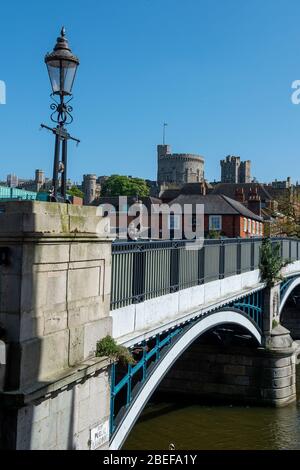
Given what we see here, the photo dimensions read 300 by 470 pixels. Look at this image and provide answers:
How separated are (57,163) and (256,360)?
1745 cm

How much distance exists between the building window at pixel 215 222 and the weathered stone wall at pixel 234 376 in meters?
22.9

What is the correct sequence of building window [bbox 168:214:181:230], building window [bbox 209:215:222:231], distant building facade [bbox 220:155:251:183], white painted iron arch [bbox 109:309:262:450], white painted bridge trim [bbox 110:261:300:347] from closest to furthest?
1. white painted iron arch [bbox 109:309:262:450]
2. white painted bridge trim [bbox 110:261:300:347]
3. building window [bbox 209:215:222:231]
4. building window [bbox 168:214:181:230]
5. distant building facade [bbox 220:155:251:183]

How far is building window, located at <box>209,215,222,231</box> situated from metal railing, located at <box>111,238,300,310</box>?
25378 millimetres

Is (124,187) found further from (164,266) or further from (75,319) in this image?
(75,319)

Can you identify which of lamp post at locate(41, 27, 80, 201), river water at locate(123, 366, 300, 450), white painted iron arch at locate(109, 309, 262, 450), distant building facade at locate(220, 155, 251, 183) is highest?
distant building facade at locate(220, 155, 251, 183)

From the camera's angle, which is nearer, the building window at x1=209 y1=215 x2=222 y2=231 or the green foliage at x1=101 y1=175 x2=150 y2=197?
the building window at x1=209 y1=215 x2=222 y2=231

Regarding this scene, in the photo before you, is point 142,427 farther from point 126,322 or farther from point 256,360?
point 126,322

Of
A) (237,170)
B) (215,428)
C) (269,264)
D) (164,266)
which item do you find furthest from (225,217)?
(237,170)

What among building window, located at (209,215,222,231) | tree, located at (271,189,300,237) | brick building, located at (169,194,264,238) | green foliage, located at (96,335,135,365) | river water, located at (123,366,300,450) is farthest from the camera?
building window, located at (209,215,222,231)

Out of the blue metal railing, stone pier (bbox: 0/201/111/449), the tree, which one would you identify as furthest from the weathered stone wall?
the tree

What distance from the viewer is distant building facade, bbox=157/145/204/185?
134250mm

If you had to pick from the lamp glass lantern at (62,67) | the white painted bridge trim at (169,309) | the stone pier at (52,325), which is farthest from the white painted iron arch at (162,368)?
the lamp glass lantern at (62,67)

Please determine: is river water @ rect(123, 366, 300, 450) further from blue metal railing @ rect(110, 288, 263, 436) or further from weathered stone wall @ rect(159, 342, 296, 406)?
blue metal railing @ rect(110, 288, 263, 436)

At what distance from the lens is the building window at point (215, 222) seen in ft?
145
